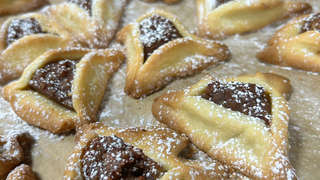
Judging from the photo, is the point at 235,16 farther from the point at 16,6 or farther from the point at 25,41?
the point at 16,6

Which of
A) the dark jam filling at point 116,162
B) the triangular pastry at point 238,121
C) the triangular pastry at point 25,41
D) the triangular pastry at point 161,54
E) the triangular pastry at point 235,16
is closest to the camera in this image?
the dark jam filling at point 116,162

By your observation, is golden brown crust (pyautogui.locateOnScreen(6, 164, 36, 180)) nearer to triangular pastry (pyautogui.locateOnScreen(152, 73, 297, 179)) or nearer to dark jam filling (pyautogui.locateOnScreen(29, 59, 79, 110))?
dark jam filling (pyautogui.locateOnScreen(29, 59, 79, 110))

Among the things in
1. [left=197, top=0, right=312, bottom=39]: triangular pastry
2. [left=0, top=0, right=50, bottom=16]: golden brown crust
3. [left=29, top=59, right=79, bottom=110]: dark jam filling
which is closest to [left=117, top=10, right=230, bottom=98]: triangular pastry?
[left=197, top=0, right=312, bottom=39]: triangular pastry

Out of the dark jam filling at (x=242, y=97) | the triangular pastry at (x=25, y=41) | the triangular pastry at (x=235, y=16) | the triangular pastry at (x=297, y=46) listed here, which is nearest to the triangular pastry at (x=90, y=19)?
the triangular pastry at (x=25, y=41)

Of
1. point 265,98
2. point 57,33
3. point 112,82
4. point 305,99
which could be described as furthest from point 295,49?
point 57,33

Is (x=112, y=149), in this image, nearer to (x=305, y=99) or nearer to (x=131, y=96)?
(x=131, y=96)

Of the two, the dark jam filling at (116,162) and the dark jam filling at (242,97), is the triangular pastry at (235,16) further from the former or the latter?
the dark jam filling at (116,162)
